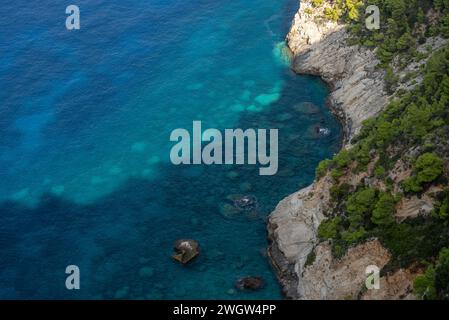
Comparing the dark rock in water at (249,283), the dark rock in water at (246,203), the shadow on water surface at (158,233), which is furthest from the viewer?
the dark rock in water at (246,203)

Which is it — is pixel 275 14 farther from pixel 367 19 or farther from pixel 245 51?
pixel 367 19

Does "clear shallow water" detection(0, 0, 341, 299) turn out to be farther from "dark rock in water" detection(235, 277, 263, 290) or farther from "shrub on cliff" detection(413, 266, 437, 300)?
"shrub on cliff" detection(413, 266, 437, 300)

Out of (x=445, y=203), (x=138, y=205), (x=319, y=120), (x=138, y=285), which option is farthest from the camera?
(x=319, y=120)

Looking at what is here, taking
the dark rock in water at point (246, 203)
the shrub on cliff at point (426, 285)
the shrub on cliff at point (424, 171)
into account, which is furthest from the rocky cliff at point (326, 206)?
the shrub on cliff at point (424, 171)

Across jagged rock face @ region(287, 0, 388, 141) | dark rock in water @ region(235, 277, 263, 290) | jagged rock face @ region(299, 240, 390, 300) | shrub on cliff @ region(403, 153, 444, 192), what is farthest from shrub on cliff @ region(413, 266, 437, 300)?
jagged rock face @ region(287, 0, 388, 141)

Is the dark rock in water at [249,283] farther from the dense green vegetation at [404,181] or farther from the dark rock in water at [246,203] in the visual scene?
the dark rock in water at [246,203]

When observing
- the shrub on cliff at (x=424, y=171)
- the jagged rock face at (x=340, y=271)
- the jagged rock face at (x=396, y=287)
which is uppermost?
the shrub on cliff at (x=424, y=171)

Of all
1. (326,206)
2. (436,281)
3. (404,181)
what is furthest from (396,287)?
(326,206)

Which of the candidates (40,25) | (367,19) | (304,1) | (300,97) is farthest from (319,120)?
(40,25)
